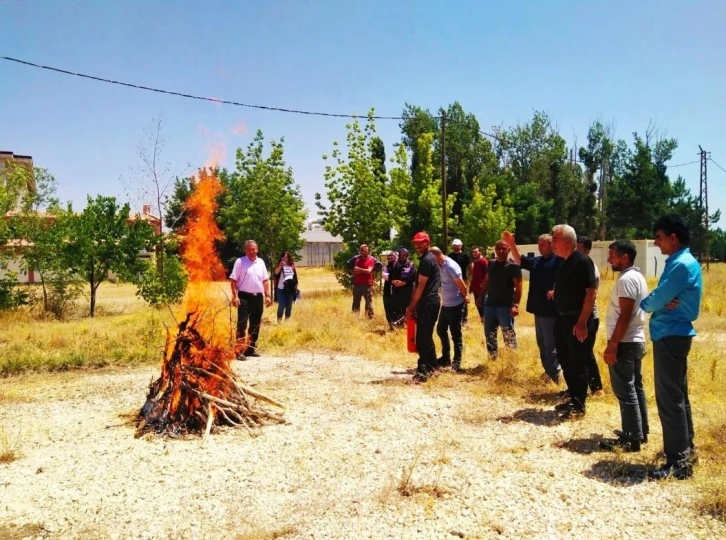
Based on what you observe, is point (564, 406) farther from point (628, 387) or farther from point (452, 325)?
point (452, 325)

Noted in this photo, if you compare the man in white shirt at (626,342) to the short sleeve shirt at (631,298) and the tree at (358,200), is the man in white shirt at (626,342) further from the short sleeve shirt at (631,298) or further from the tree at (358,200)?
the tree at (358,200)

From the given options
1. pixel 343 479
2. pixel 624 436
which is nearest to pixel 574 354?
pixel 624 436

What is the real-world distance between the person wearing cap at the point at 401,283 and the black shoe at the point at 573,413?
5207mm

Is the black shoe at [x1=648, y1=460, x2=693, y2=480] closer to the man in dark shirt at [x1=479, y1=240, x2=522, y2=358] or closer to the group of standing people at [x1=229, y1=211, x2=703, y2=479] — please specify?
the group of standing people at [x1=229, y1=211, x2=703, y2=479]

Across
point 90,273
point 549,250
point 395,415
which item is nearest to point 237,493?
point 395,415

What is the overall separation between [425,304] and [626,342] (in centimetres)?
300

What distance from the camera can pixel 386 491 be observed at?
431cm

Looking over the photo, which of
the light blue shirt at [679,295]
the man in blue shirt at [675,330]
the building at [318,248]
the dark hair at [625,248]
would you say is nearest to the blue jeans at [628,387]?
the man in blue shirt at [675,330]

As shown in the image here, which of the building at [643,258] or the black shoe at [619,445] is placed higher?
the building at [643,258]

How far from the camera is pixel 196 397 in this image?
598 centimetres

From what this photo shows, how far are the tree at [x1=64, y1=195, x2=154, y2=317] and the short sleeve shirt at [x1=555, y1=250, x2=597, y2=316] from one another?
43.3 feet

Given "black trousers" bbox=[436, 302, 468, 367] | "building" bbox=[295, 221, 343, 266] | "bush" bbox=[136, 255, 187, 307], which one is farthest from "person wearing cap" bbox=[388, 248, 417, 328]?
"building" bbox=[295, 221, 343, 266]

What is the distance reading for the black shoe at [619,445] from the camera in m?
4.95

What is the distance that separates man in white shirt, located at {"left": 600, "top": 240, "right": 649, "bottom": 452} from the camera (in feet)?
15.7
